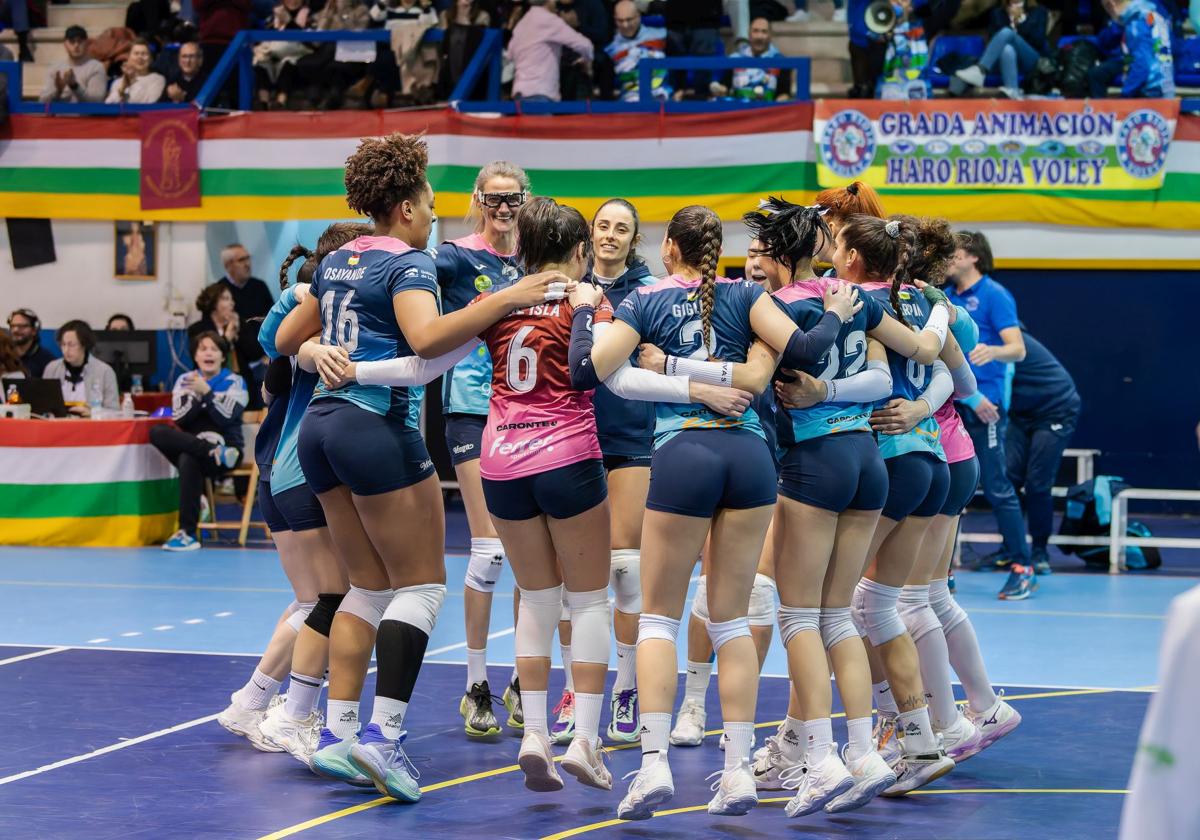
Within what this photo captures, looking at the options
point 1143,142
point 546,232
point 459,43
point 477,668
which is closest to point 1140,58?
point 1143,142

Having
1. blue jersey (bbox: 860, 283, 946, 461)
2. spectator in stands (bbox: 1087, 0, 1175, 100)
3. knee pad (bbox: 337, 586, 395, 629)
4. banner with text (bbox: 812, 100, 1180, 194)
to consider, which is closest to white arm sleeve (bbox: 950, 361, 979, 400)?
blue jersey (bbox: 860, 283, 946, 461)

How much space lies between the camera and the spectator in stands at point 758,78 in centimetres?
1401

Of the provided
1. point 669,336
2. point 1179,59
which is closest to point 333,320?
point 669,336

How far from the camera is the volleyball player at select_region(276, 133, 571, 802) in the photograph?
4.86 metres

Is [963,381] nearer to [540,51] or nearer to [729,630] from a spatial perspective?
[729,630]

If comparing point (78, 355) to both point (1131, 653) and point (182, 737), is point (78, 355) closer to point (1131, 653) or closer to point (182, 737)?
point (182, 737)

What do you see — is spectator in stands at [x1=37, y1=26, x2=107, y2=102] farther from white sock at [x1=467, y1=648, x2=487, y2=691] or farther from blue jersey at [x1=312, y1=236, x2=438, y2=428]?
blue jersey at [x1=312, y1=236, x2=438, y2=428]

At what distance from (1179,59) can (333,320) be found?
11.8m

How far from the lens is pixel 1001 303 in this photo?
9508 mm

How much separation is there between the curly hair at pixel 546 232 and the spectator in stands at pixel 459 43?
9793 mm


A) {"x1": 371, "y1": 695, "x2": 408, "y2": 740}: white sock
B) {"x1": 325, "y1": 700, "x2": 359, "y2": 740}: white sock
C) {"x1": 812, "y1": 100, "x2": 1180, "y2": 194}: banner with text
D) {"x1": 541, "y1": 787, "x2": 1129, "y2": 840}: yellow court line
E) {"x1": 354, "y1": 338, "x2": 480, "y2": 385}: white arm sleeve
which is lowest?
{"x1": 541, "y1": 787, "x2": 1129, "y2": 840}: yellow court line

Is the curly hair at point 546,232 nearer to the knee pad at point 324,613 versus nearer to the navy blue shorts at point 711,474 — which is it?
the navy blue shorts at point 711,474

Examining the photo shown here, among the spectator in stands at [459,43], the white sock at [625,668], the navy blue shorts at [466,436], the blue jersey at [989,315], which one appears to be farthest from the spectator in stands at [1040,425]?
the spectator in stands at [459,43]

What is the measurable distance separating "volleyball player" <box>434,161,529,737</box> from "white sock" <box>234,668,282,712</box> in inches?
30.1
